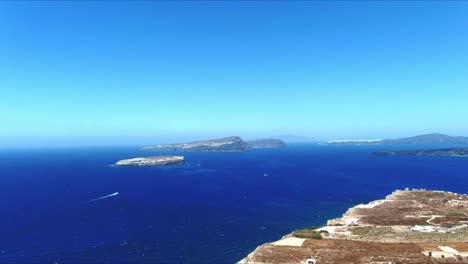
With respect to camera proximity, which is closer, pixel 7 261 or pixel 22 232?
pixel 7 261

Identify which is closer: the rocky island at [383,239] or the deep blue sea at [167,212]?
the rocky island at [383,239]

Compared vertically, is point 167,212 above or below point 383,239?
below

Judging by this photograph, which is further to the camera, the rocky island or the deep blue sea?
the deep blue sea

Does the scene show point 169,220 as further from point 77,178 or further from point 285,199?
point 77,178

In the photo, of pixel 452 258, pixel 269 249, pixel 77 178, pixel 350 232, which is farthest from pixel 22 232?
pixel 77 178

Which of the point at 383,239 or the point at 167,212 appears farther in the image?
the point at 167,212

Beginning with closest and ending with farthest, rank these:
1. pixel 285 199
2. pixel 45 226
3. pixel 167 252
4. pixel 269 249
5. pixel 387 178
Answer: pixel 269 249, pixel 167 252, pixel 45 226, pixel 285 199, pixel 387 178

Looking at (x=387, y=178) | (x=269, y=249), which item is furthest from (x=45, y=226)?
(x=387, y=178)

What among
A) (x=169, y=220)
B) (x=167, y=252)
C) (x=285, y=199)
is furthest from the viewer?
(x=285, y=199)
